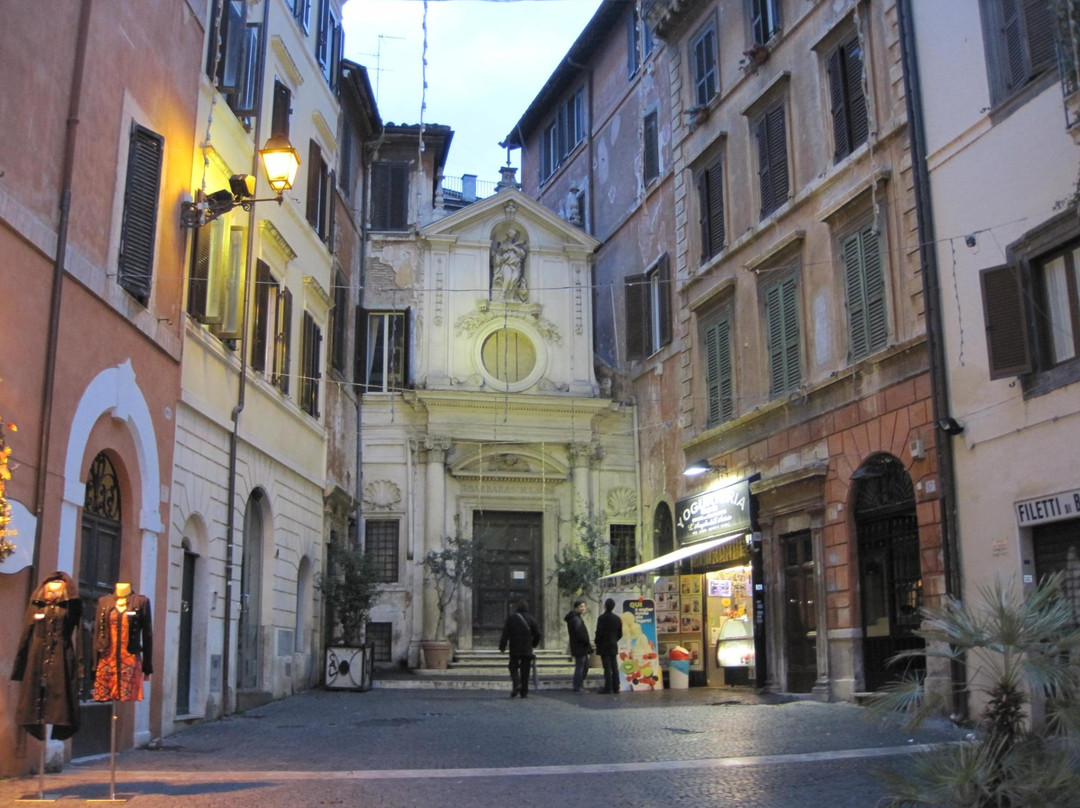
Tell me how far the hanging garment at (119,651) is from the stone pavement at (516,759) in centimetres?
72

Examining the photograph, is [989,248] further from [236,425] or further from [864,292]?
[236,425]

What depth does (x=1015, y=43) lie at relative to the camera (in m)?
13.0

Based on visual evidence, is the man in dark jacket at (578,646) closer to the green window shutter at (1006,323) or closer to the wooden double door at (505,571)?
the wooden double door at (505,571)

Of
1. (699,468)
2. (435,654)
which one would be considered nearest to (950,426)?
(699,468)

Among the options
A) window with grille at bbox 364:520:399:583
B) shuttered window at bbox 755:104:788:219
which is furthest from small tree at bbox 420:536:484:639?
shuttered window at bbox 755:104:788:219

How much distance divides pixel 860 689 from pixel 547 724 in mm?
4633

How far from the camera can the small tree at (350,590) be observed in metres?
21.5

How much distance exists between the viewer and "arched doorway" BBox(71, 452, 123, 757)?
10828 mm

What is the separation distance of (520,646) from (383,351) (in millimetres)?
9562

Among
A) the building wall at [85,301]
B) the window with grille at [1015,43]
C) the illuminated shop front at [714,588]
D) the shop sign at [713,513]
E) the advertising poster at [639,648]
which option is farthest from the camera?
the advertising poster at [639,648]

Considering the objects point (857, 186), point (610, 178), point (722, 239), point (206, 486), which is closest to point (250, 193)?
point (206, 486)

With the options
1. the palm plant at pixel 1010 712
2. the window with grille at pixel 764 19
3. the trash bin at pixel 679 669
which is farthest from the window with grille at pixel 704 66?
the palm plant at pixel 1010 712

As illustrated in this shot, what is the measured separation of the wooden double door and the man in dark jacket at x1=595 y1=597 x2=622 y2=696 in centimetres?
607

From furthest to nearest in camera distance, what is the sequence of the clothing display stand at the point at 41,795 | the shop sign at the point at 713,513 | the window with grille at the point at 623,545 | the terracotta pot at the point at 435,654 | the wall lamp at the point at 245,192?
1. the window with grille at the point at 623,545
2. the terracotta pot at the point at 435,654
3. the shop sign at the point at 713,513
4. the wall lamp at the point at 245,192
5. the clothing display stand at the point at 41,795
